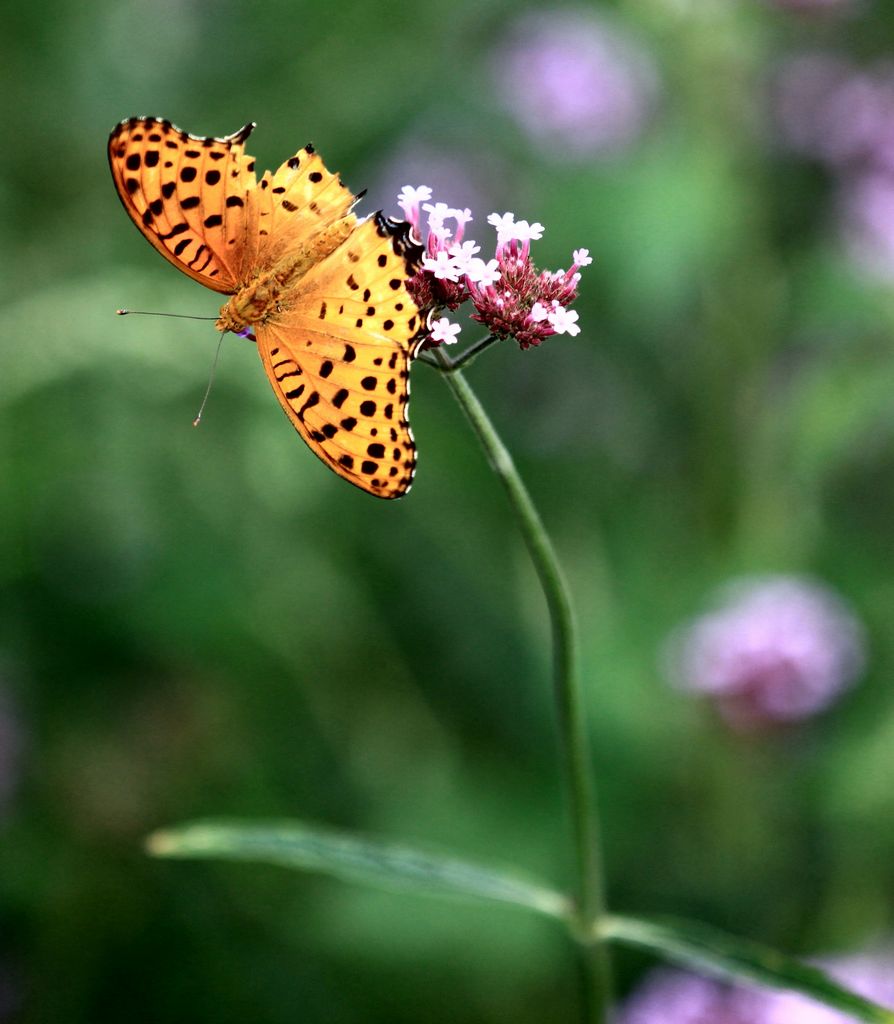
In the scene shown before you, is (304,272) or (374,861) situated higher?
(304,272)

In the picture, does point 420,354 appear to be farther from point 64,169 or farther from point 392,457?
point 64,169

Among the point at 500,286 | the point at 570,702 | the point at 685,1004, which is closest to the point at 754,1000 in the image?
the point at 685,1004

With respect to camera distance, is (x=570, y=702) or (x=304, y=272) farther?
(x=304, y=272)


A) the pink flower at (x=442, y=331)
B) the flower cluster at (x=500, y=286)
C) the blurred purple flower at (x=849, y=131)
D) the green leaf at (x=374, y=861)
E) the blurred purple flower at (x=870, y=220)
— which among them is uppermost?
the blurred purple flower at (x=849, y=131)

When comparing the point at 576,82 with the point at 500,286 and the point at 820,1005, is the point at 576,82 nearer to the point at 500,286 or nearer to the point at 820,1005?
the point at 500,286

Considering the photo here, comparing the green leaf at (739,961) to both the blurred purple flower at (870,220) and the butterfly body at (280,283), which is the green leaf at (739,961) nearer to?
the butterfly body at (280,283)

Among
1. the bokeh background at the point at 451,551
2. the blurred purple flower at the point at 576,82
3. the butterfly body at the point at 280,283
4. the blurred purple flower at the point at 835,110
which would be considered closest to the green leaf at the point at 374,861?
the butterfly body at the point at 280,283

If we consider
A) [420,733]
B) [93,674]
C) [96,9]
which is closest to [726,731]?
[420,733]
